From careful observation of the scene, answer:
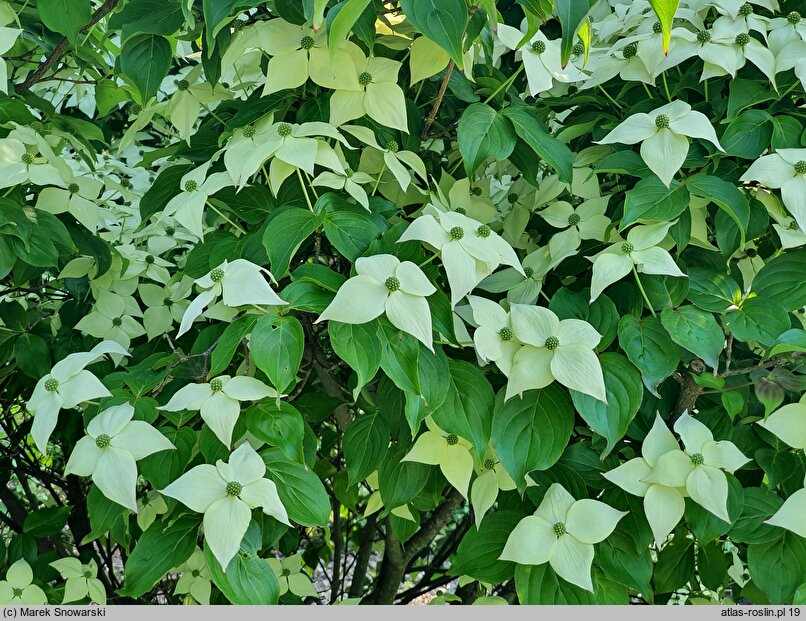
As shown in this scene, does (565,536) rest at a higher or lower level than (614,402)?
lower

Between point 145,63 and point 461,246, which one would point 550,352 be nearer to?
point 461,246

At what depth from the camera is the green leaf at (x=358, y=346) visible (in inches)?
31.7

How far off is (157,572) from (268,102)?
1.97 feet

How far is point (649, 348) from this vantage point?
3.00ft

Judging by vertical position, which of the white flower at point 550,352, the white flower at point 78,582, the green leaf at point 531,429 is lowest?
the white flower at point 78,582

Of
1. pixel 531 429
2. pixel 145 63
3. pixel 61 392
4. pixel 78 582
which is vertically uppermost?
pixel 145 63

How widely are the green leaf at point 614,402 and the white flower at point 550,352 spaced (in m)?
0.03

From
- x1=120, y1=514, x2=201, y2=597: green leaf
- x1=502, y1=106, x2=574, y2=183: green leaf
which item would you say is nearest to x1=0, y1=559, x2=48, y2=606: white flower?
x1=120, y1=514, x2=201, y2=597: green leaf

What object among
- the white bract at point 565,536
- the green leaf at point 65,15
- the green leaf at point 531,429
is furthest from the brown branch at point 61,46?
the white bract at point 565,536

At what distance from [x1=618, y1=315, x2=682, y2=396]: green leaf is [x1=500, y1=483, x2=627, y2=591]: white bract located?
166 millimetres

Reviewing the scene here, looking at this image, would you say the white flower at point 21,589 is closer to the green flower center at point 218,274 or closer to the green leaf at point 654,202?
the green flower center at point 218,274

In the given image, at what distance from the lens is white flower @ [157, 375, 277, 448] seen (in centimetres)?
87

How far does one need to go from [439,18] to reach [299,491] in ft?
1.69

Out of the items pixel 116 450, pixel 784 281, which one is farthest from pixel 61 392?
pixel 784 281
